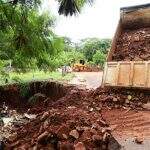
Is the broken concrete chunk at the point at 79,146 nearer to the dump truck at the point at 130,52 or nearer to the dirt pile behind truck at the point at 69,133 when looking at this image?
the dirt pile behind truck at the point at 69,133

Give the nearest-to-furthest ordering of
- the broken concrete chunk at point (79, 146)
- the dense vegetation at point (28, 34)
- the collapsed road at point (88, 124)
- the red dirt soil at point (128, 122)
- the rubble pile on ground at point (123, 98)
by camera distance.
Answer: the broken concrete chunk at point (79, 146), the collapsed road at point (88, 124), the red dirt soil at point (128, 122), the dense vegetation at point (28, 34), the rubble pile on ground at point (123, 98)

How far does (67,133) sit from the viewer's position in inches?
231

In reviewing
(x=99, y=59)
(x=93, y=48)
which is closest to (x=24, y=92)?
(x=99, y=59)

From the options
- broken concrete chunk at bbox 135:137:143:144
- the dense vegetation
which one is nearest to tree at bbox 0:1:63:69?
the dense vegetation

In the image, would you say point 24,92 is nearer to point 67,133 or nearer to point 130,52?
point 130,52

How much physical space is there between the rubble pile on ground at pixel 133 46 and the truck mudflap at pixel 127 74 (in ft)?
1.59

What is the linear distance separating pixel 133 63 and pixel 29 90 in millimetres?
7056

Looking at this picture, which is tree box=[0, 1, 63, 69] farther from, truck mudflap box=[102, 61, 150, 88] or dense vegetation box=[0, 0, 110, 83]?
truck mudflap box=[102, 61, 150, 88]

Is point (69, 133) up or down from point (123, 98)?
down

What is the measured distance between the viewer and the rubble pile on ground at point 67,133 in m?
5.49

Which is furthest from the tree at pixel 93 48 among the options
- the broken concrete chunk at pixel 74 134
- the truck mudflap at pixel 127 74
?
the broken concrete chunk at pixel 74 134

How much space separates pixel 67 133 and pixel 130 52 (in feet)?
13.8

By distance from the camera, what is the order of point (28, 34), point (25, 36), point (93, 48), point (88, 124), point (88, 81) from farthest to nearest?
point (93, 48)
point (88, 81)
point (28, 34)
point (25, 36)
point (88, 124)

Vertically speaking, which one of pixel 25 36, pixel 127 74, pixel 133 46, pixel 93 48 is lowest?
pixel 93 48
